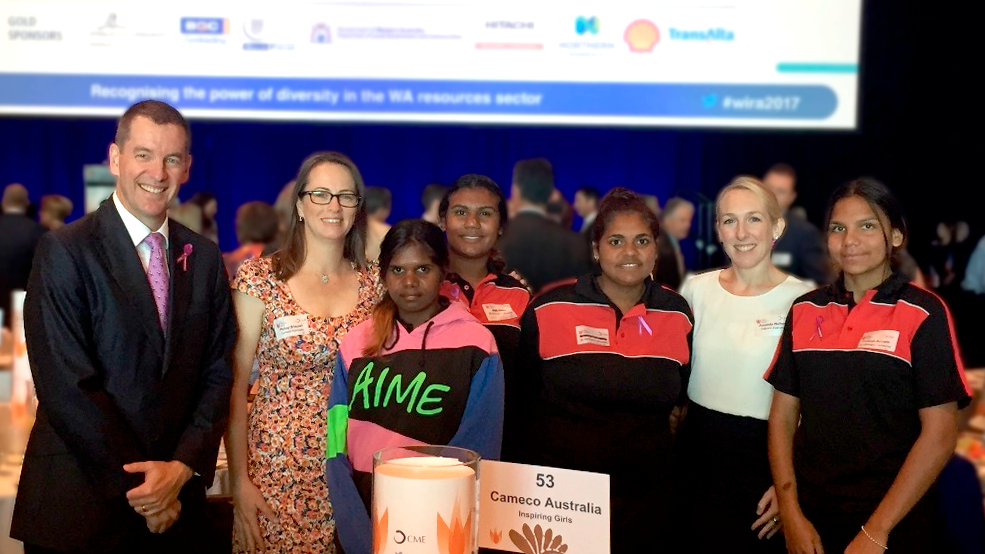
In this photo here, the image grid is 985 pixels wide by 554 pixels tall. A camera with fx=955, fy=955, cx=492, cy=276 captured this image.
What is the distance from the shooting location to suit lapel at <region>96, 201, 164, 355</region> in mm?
1923

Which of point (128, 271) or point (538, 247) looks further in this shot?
point (538, 247)

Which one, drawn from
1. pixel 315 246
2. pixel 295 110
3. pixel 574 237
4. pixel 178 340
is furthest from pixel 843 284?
pixel 295 110

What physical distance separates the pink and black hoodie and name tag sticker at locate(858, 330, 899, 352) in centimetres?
80

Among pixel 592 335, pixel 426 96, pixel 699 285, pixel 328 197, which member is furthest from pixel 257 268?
pixel 426 96

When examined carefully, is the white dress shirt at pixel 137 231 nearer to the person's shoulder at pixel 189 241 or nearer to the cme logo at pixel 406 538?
the person's shoulder at pixel 189 241

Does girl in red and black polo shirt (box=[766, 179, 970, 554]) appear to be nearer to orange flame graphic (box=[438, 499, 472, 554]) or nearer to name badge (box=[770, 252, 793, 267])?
orange flame graphic (box=[438, 499, 472, 554])

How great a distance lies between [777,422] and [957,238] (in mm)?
6221

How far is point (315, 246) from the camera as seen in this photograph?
2355 mm

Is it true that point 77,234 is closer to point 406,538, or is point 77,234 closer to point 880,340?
point 406,538

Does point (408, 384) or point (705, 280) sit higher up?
point (705, 280)

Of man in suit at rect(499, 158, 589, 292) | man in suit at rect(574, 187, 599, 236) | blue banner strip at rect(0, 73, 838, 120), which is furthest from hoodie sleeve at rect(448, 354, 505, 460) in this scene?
man in suit at rect(574, 187, 599, 236)

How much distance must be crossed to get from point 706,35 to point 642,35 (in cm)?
38

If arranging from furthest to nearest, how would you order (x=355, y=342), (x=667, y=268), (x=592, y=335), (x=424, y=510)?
(x=667, y=268) < (x=592, y=335) < (x=355, y=342) < (x=424, y=510)

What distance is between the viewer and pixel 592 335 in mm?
2344
